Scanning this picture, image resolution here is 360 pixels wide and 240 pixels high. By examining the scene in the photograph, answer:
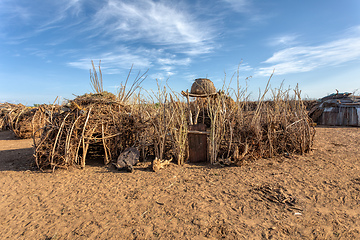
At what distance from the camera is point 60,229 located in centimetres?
243

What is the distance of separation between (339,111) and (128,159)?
11.8 metres

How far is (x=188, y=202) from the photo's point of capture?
2.96 m

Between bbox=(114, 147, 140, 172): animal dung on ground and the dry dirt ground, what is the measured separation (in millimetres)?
155

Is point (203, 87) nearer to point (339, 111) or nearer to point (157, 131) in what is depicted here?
point (157, 131)

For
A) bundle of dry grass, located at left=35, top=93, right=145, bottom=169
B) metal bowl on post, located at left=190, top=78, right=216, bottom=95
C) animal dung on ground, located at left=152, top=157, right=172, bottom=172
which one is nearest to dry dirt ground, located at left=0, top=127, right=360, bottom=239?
animal dung on ground, located at left=152, top=157, right=172, bottom=172

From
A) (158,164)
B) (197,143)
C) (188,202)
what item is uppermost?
(197,143)

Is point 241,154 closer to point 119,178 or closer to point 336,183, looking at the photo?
point 336,183

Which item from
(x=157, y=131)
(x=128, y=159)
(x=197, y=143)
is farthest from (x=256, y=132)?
(x=128, y=159)

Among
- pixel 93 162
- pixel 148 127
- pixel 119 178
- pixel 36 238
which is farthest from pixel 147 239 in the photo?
pixel 93 162

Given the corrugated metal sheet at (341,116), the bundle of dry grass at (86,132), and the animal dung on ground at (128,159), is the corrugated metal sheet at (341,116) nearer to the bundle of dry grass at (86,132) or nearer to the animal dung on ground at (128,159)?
the bundle of dry grass at (86,132)

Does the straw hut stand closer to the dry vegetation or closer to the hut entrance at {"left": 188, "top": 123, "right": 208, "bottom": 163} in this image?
the dry vegetation

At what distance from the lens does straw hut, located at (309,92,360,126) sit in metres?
10.6

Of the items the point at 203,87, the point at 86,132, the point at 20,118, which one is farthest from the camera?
the point at 20,118

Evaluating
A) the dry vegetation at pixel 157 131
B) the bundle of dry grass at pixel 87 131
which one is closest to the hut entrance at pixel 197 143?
the dry vegetation at pixel 157 131
